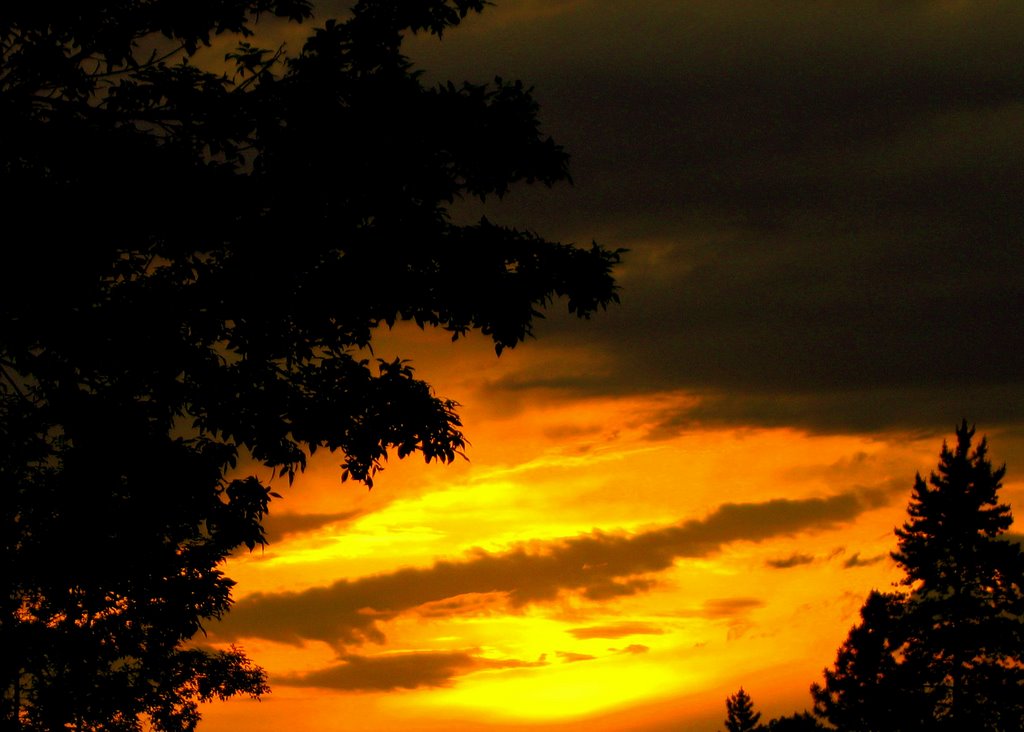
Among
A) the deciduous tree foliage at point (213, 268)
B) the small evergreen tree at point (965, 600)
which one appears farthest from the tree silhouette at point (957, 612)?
the deciduous tree foliage at point (213, 268)

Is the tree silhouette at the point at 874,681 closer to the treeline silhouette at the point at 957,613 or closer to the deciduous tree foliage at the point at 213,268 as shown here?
the treeline silhouette at the point at 957,613

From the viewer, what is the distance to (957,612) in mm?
49656

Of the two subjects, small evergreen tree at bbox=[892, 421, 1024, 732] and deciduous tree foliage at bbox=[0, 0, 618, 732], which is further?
small evergreen tree at bbox=[892, 421, 1024, 732]

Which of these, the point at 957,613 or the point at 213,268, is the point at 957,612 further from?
the point at 213,268

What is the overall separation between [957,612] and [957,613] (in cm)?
4

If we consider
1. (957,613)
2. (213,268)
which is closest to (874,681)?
(957,613)

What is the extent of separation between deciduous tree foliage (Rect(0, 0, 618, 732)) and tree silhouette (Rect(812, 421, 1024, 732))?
40.7 meters

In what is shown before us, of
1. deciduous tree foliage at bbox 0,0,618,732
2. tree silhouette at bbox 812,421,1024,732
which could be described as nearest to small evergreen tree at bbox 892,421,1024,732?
tree silhouette at bbox 812,421,1024,732

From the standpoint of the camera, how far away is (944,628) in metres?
49.7

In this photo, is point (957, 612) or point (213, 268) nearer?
point (213, 268)

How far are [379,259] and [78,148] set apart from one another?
366 centimetres

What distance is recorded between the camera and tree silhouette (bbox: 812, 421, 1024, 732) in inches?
1921

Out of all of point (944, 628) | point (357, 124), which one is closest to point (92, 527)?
point (357, 124)

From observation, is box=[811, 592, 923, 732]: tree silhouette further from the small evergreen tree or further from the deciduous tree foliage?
the deciduous tree foliage
